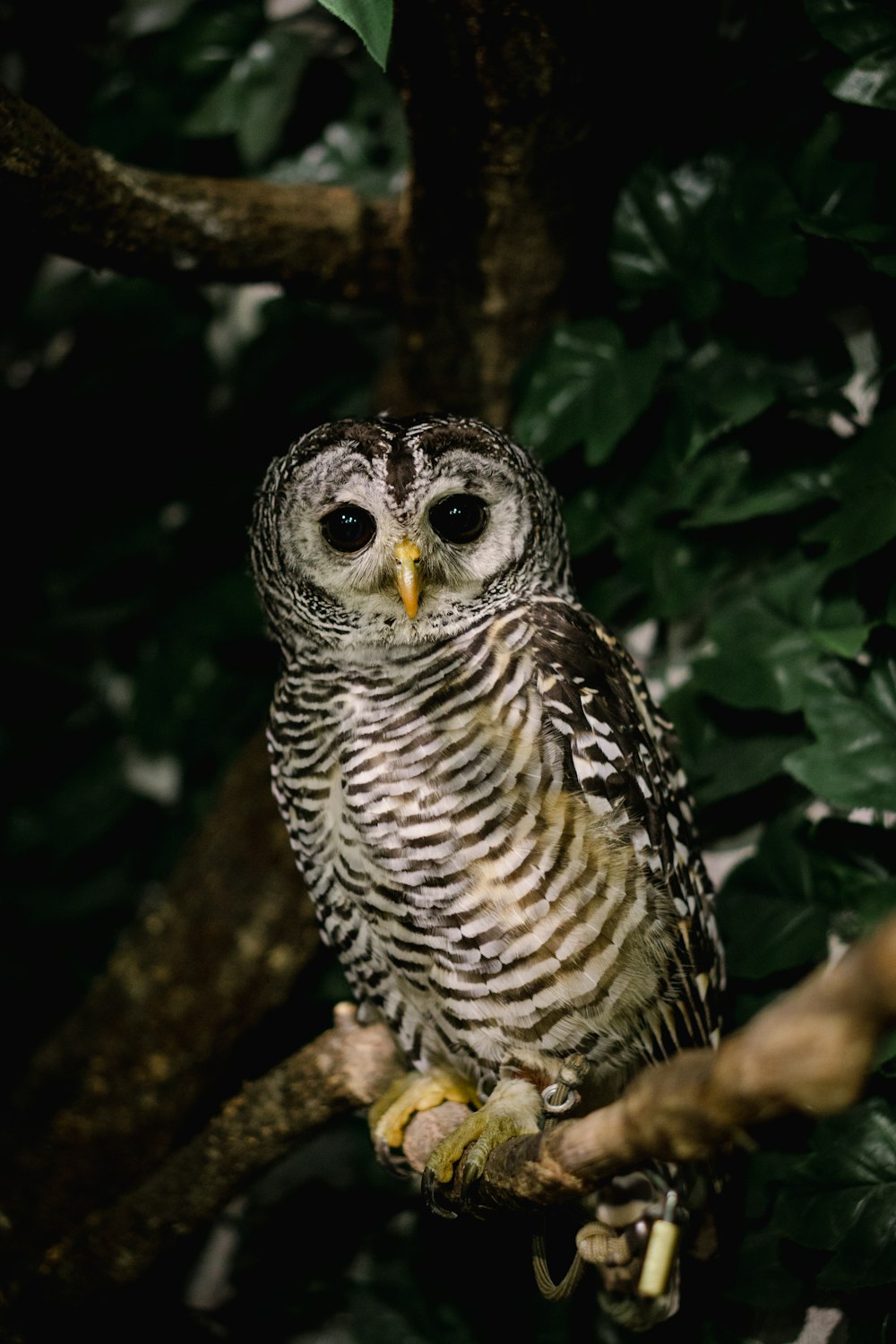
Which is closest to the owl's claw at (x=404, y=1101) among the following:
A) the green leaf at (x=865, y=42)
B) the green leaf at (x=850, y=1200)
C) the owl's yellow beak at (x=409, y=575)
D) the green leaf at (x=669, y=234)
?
the green leaf at (x=850, y=1200)

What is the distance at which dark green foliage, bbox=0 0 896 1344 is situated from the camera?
65.8 inches

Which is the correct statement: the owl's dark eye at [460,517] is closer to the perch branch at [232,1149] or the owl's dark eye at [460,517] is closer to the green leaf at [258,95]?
the perch branch at [232,1149]

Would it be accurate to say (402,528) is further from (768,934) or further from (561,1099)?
(768,934)

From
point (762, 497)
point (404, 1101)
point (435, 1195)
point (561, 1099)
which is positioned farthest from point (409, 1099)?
point (762, 497)

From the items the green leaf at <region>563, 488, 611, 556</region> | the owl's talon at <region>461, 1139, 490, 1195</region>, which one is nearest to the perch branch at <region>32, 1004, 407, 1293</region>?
the owl's talon at <region>461, 1139, 490, 1195</region>

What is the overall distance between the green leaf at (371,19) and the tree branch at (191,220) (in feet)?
2.06

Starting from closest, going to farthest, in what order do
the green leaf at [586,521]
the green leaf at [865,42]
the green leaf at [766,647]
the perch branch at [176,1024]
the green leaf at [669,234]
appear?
the green leaf at [865,42] → the green leaf at [766,647] → the green leaf at [669,234] → the green leaf at [586,521] → the perch branch at [176,1024]

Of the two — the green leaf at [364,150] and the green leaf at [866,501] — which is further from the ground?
the green leaf at [866,501]

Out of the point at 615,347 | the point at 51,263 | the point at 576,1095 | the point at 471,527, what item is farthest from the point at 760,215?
the point at 51,263

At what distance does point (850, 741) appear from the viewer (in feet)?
5.42

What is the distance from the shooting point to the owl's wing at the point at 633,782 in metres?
1.44

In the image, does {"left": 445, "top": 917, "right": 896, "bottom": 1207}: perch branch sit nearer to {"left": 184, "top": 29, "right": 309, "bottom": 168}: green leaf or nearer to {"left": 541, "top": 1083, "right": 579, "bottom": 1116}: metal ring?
{"left": 541, "top": 1083, "right": 579, "bottom": 1116}: metal ring

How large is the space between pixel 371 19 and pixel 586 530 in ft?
3.36

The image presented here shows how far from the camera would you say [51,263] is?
2941mm
